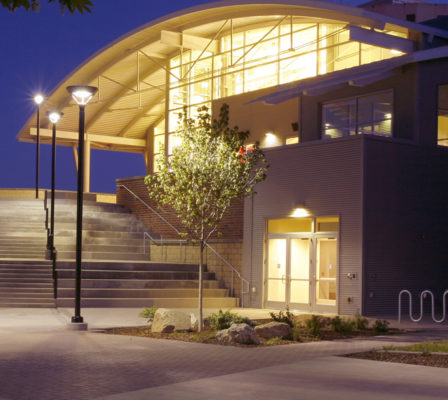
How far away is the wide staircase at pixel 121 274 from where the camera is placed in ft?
76.8

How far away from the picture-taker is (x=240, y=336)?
14.7m

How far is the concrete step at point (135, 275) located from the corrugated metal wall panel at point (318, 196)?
6.74 ft

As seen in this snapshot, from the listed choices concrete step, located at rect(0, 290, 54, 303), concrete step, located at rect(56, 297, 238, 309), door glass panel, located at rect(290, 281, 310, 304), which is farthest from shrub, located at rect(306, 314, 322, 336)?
concrete step, located at rect(0, 290, 54, 303)

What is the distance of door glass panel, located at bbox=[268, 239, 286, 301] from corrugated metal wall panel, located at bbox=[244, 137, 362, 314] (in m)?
0.27

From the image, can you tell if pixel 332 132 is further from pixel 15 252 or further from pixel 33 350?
pixel 33 350

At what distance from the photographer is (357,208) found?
21703mm

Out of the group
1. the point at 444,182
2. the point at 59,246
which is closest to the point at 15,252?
the point at 59,246

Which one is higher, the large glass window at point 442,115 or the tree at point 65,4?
the large glass window at point 442,115

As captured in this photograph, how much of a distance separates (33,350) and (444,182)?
14180 millimetres

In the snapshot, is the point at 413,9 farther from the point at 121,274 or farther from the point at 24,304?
the point at 24,304

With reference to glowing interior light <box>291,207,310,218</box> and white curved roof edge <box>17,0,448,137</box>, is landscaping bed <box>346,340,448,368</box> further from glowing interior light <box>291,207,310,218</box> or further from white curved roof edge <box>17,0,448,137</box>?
white curved roof edge <box>17,0,448,137</box>

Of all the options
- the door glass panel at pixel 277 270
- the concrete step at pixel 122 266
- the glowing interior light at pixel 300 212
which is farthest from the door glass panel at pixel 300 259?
the concrete step at pixel 122 266

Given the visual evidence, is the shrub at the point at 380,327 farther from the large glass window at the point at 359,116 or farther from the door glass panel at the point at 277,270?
the large glass window at the point at 359,116

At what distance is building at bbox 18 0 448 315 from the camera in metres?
21.9
